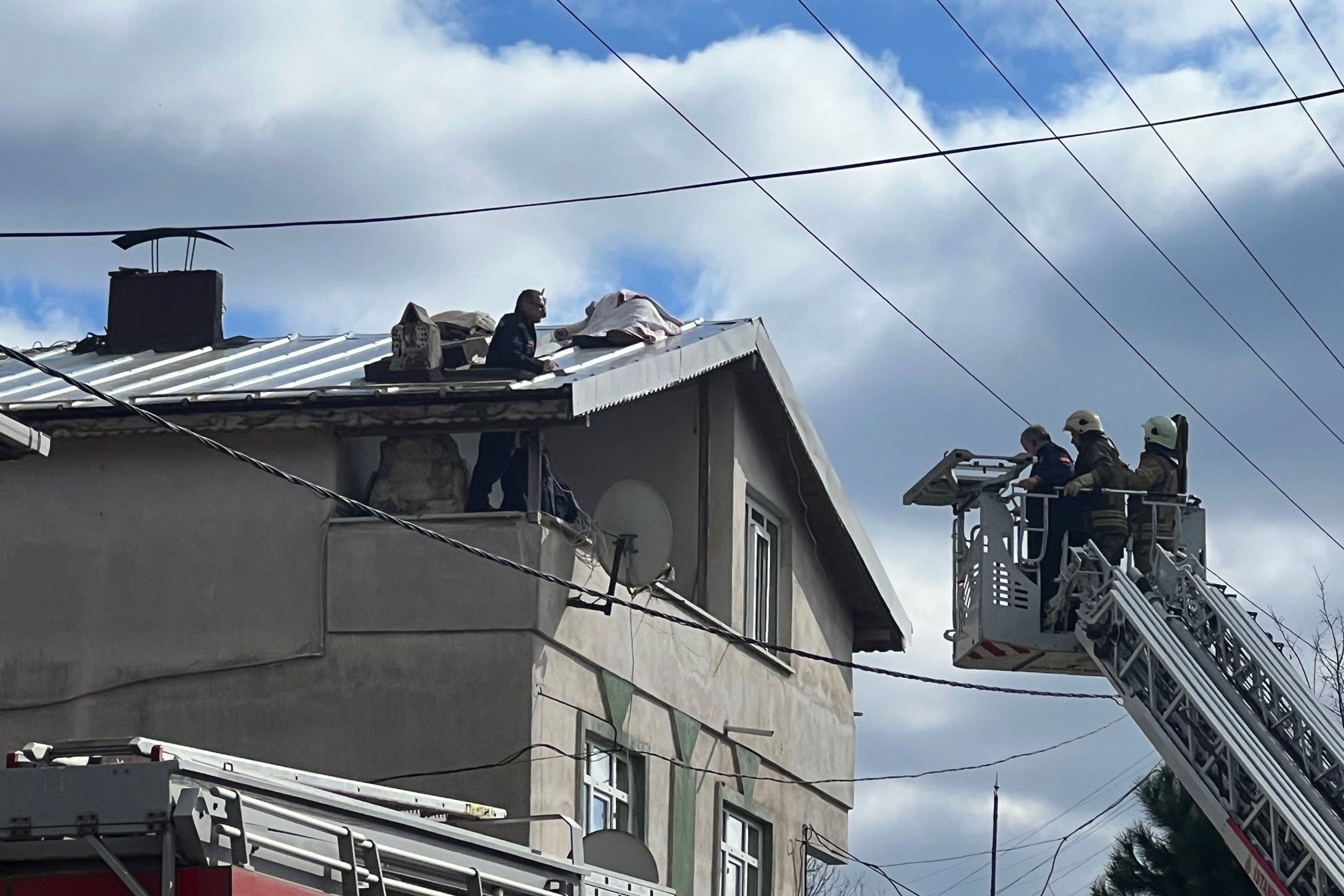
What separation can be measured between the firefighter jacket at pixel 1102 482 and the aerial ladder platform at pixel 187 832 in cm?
1105

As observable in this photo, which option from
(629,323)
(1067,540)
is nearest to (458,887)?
(629,323)

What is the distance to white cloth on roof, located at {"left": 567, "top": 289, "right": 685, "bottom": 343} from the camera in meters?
19.0

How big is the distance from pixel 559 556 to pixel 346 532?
1.59 meters

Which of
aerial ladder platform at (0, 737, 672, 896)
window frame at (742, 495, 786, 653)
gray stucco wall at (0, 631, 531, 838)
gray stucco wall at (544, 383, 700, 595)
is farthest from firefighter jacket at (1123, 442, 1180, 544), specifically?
aerial ladder platform at (0, 737, 672, 896)

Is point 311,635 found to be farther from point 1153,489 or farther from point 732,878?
point 1153,489

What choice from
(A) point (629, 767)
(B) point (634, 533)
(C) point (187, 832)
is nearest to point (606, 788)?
(A) point (629, 767)

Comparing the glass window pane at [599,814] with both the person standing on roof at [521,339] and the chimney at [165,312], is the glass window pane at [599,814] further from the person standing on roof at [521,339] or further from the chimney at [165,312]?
the chimney at [165,312]

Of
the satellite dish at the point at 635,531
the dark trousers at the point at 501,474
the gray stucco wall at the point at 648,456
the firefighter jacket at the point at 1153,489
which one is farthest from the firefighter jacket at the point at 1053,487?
the dark trousers at the point at 501,474

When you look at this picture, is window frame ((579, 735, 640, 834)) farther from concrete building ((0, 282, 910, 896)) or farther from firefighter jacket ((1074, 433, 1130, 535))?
firefighter jacket ((1074, 433, 1130, 535))

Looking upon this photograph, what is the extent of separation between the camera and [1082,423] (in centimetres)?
2062

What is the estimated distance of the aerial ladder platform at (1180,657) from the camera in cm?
1659

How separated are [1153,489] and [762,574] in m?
3.79

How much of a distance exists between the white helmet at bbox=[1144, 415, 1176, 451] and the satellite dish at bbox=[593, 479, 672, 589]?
5588 mm

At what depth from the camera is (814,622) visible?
2241cm
